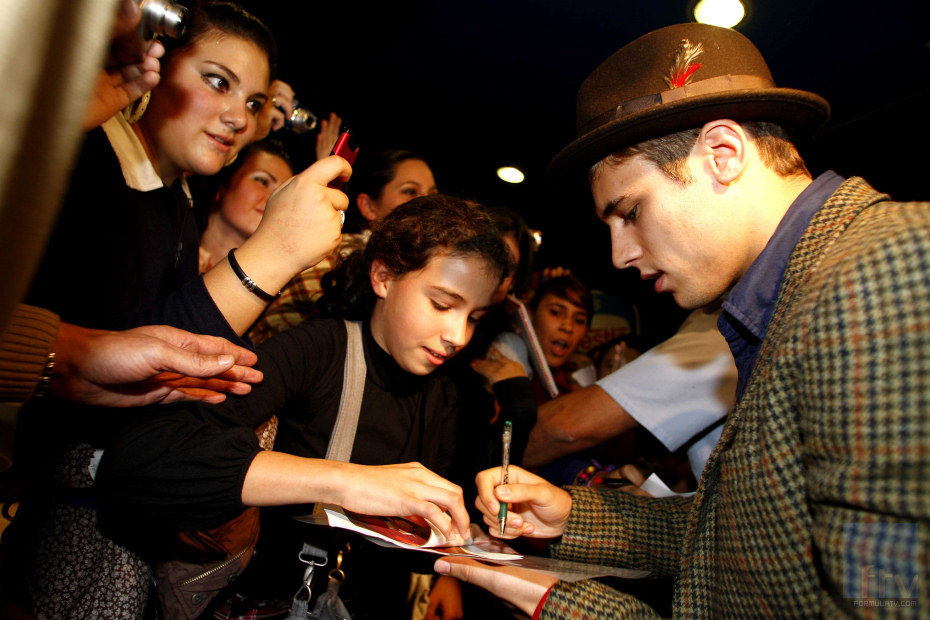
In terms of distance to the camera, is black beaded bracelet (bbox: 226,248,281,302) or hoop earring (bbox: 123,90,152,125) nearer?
black beaded bracelet (bbox: 226,248,281,302)

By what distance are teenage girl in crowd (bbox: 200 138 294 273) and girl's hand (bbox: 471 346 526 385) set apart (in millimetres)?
1534

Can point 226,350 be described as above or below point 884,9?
below

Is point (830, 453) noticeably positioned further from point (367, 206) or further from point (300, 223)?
point (367, 206)

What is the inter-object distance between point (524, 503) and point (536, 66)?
9.89 ft

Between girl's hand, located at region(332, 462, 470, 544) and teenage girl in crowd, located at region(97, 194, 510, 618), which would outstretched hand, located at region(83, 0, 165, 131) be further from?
girl's hand, located at region(332, 462, 470, 544)

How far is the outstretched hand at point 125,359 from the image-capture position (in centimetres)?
109

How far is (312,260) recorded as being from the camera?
4.41 feet

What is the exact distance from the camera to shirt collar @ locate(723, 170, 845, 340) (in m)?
1.13

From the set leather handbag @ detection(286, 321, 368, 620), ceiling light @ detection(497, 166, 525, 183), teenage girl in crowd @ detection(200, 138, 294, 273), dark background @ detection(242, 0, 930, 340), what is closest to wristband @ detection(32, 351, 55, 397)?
leather handbag @ detection(286, 321, 368, 620)

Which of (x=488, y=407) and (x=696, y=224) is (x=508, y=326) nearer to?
(x=488, y=407)

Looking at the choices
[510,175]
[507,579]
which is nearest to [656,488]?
[507,579]

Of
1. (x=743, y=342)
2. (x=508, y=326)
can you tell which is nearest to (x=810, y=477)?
(x=743, y=342)

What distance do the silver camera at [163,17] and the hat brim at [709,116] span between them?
1.06 metres

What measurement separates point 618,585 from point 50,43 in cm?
193
